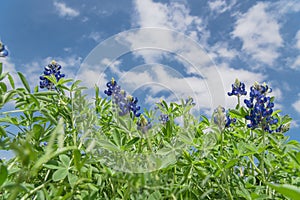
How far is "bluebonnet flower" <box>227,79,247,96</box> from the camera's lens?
118 inches

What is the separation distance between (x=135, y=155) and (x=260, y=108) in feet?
3.33

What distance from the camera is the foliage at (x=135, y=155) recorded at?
123 centimetres

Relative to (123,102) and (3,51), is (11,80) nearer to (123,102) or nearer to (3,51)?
(3,51)

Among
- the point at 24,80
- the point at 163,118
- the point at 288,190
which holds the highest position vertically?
the point at 163,118

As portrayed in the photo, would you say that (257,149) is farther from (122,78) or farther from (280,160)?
(122,78)

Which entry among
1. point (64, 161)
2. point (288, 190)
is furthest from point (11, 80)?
point (288, 190)

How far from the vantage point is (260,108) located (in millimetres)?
2227

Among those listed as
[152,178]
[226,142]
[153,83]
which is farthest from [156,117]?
[152,178]

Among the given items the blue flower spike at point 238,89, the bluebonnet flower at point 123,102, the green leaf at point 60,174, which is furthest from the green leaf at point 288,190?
the blue flower spike at point 238,89

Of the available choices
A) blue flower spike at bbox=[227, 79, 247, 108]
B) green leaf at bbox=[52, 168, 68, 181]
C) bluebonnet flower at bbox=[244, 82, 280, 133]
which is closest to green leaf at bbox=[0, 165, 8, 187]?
green leaf at bbox=[52, 168, 68, 181]

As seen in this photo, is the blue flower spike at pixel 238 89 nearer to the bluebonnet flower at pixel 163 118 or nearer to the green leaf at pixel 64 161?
the bluebonnet flower at pixel 163 118

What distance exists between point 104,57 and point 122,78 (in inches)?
7.8

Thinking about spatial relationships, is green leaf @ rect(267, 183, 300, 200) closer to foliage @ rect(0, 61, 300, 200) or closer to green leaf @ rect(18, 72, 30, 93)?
foliage @ rect(0, 61, 300, 200)

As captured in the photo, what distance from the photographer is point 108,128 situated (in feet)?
6.55
